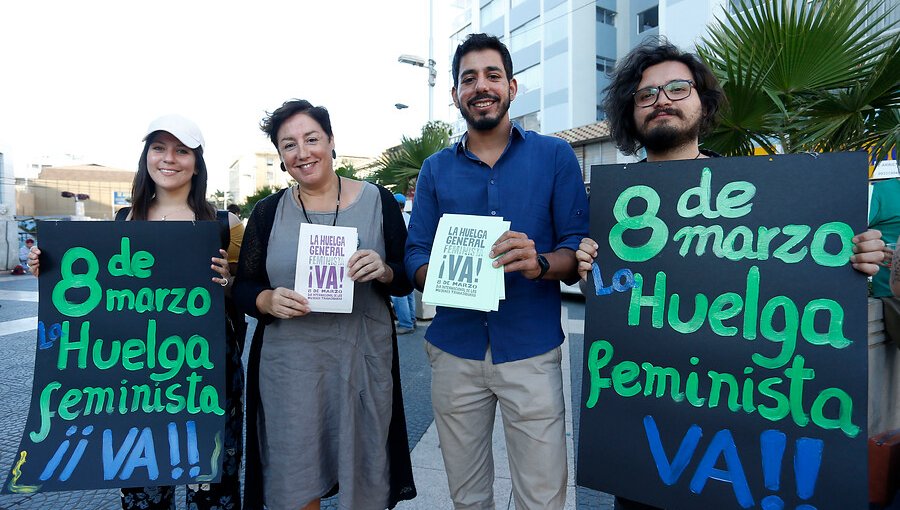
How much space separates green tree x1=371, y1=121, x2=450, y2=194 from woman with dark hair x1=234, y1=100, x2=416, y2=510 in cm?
617

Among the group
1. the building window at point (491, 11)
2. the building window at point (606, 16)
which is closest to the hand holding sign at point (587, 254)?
the building window at point (606, 16)

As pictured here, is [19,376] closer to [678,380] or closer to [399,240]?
[399,240]

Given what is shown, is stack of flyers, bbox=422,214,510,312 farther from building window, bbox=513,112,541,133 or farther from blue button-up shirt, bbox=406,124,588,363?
building window, bbox=513,112,541,133

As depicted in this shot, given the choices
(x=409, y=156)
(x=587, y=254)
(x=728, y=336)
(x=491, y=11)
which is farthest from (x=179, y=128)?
(x=491, y=11)

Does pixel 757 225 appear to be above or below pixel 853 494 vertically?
above

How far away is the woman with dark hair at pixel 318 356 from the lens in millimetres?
1895

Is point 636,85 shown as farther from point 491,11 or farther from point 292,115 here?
point 491,11

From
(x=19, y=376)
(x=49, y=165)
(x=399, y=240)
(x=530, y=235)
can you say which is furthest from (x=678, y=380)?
(x=49, y=165)

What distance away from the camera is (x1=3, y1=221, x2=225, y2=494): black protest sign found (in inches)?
72.5

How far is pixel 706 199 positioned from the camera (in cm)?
152

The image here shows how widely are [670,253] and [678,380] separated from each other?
1.27ft

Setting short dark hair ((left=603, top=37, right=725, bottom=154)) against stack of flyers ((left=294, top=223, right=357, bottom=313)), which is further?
short dark hair ((left=603, top=37, right=725, bottom=154))

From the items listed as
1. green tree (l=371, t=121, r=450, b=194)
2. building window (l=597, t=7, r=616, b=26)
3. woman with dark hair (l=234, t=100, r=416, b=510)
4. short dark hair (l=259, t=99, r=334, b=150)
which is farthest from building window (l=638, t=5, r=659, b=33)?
woman with dark hair (l=234, t=100, r=416, b=510)

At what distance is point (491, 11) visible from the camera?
30.1 metres
